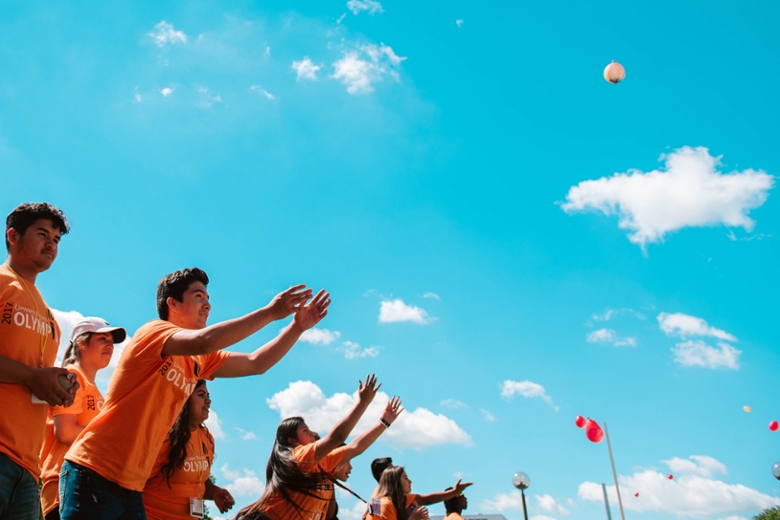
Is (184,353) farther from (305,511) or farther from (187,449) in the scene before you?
(305,511)

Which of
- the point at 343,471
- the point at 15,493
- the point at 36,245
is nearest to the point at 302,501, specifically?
the point at 343,471

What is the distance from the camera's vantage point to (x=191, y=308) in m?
4.00

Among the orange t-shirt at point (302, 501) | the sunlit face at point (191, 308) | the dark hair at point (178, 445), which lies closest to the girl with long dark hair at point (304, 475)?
the orange t-shirt at point (302, 501)

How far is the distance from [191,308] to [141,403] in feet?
2.30

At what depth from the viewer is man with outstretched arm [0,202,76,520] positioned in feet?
9.93

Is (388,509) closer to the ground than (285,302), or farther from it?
closer to the ground

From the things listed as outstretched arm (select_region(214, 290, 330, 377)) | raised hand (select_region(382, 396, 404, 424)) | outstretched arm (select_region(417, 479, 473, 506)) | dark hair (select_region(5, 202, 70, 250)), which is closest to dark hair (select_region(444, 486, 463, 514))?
outstretched arm (select_region(417, 479, 473, 506))

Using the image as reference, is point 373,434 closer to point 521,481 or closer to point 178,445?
point 178,445

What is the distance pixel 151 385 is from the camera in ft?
11.6

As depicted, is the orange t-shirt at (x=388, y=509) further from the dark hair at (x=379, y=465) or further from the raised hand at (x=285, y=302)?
the raised hand at (x=285, y=302)

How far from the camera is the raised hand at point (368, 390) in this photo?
5.92 m

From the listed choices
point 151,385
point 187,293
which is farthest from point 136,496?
point 187,293

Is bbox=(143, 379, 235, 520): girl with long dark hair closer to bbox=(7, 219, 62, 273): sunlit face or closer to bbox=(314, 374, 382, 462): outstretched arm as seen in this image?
bbox=(314, 374, 382, 462): outstretched arm

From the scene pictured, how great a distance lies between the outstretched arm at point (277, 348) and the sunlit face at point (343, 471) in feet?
8.18
